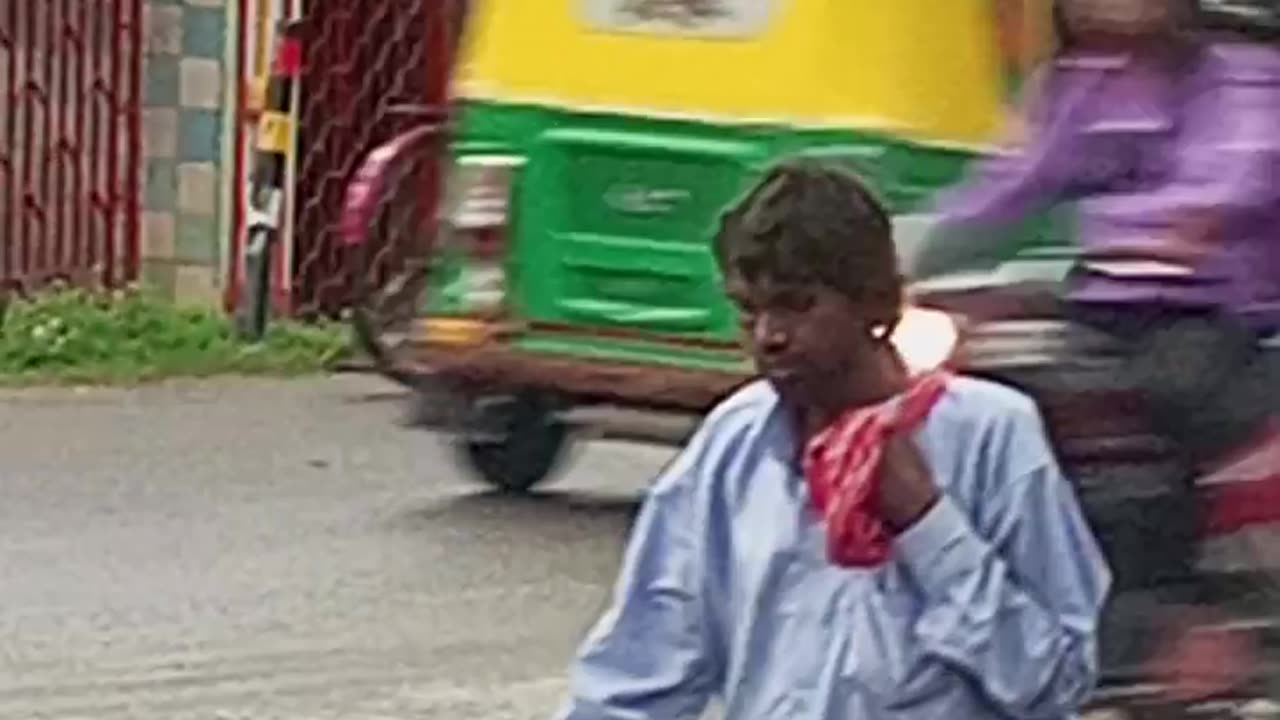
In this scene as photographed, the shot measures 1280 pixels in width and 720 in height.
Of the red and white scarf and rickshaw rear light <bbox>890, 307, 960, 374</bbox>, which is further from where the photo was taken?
rickshaw rear light <bbox>890, 307, 960, 374</bbox>

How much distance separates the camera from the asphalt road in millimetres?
9695

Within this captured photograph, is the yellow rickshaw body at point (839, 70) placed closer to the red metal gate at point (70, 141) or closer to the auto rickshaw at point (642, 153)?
the auto rickshaw at point (642, 153)

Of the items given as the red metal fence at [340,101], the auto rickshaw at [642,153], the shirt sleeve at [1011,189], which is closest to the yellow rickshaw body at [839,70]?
the auto rickshaw at [642,153]

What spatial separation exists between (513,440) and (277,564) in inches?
52.9

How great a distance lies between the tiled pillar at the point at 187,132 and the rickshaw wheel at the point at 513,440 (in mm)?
5392

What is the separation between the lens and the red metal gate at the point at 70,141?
17828mm

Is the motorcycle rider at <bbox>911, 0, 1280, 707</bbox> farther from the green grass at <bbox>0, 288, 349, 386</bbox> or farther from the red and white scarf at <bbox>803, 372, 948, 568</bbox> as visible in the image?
the green grass at <bbox>0, 288, 349, 386</bbox>

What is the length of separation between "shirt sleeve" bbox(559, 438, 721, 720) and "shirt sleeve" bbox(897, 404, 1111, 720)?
278 mm

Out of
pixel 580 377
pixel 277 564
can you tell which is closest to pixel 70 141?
pixel 580 377

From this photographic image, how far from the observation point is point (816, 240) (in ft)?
14.3

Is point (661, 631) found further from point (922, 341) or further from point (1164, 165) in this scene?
point (1164, 165)

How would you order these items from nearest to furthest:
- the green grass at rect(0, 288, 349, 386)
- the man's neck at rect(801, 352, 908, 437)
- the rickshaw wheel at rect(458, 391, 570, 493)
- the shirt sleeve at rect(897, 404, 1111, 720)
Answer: the shirt sleeve at rect(897, 404, 1111, 720), the man's neck at rect(801, 352, 908, 437), the rickshaw wheel at rect(458, 391, 570, 493), the green grass at rect(0, 288, 349, 386)

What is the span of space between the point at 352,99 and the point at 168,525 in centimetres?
603

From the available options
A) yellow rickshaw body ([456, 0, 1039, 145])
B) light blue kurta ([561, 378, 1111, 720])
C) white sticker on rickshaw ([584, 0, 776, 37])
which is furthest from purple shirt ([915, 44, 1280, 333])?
white sticker on rickshaw ([584, 0, 776, 37])
